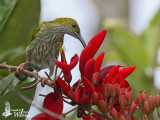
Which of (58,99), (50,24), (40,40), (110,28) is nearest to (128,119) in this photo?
(58,99)

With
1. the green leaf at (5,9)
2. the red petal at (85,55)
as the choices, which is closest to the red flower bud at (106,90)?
the red petal at (85,55)

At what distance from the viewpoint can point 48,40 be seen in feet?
10.3

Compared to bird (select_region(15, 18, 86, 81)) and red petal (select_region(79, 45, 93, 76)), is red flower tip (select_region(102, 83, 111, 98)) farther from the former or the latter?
bird (select_region(15, 18, 86, 81))

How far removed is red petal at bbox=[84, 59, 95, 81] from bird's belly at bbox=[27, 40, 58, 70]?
0.93m

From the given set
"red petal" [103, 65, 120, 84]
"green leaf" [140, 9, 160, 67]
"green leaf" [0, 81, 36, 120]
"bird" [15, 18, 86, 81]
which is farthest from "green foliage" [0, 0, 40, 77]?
"green leaf" [140, 9, 160, 67]

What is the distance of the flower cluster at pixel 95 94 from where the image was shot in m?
1.56

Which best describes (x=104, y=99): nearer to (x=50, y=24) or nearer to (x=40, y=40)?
(x=40, y=40)

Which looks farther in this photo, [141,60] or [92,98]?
[141,60]

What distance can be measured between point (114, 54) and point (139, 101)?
2351 mm

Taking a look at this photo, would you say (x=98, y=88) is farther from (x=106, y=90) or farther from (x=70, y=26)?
(x=70, y=26)

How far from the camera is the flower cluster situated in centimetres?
156

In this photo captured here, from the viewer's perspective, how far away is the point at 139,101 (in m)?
1.63

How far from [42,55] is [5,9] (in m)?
0.78

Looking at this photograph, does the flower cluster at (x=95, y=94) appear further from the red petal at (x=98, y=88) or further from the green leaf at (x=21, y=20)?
the green leaf at (x=21, y=20)
